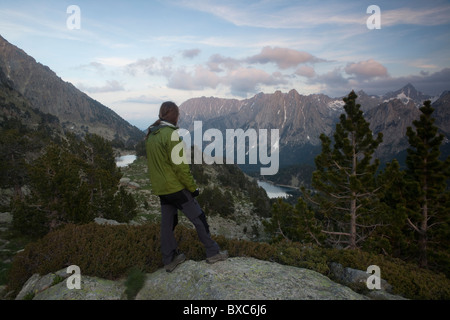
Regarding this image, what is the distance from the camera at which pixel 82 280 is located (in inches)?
215

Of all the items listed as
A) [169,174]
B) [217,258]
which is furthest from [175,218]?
[217,258]

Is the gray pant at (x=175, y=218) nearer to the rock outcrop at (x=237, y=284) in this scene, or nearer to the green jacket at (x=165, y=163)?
the green jacket at (x=165, y=163)

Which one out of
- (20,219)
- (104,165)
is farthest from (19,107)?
(20,219)

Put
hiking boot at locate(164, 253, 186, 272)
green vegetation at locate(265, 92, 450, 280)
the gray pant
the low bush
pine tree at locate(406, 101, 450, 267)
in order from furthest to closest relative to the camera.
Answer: pine tree at locate(406, 101, 450, 267) → green vegetation at locate(265, 92, 450, 280) → the low bush → hiking boot at locate(164, 253, 186, 272) → the gray pant

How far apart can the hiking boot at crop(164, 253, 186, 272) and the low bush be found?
0.53m

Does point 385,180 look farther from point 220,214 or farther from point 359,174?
point 220,214

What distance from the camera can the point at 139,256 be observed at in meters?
6.43

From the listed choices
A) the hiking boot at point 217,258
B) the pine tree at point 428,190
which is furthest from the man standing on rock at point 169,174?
the pine tree at point 428,190

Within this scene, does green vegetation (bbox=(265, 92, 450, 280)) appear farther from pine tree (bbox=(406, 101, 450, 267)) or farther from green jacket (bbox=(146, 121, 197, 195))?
green jacket (bbox=(146, 121, 197, 195))

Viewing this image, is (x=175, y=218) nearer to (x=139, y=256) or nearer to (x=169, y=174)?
(x=169, y=174)

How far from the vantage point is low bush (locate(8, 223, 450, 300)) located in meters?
6.08

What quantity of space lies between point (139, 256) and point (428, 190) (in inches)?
605

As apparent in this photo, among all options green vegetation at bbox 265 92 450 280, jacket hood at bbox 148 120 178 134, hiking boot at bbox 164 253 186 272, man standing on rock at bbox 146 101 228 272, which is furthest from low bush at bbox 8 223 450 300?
green vegetation at bbox 265 92 450 280
